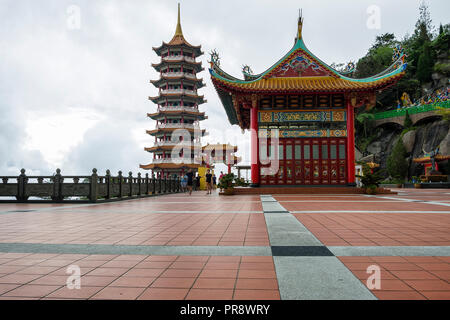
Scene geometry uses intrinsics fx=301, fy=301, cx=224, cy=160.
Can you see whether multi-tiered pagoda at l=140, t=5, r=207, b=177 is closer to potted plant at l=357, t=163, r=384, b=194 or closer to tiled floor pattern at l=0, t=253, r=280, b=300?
potted plant at l=357, t=163, r=384, b=194

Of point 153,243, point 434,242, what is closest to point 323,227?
point 434,242

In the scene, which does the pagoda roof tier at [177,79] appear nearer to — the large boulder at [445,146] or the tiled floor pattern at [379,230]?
the large boulder at [445,146]

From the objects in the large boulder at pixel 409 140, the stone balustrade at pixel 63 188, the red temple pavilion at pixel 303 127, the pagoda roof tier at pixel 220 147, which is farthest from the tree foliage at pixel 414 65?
the stone balustrade at pixel 63 188

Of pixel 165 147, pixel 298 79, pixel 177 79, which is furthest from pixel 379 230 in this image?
pixel 177 79

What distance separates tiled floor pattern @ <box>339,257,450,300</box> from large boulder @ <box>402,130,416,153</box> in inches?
1545

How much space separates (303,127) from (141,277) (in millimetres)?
15131

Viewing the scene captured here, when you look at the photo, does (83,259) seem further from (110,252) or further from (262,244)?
(262,244)

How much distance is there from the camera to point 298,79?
1692 centimetres

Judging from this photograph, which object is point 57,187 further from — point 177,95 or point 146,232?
point 177,95

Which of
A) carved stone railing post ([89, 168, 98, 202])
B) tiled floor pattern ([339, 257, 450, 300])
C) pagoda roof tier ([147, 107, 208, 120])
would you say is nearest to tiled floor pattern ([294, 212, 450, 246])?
tiled floor pattern ([339, 257, 450, 300])

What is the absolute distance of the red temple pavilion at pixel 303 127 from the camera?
1602 cm

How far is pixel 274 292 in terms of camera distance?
2168 millimetres

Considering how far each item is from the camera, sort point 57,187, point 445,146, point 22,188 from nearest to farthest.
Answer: point 57,187 < point 22,188 < point 445,146

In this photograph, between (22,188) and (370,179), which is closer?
(22,188)
